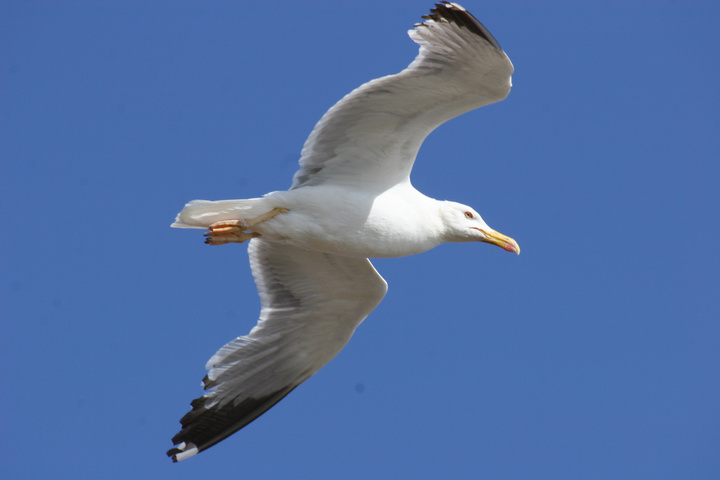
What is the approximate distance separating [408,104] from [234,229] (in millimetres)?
1896

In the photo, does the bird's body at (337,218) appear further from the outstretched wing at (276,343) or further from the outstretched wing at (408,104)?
the outstretched wing at (276,343)

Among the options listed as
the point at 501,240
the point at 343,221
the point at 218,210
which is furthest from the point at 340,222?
the point at 501,240

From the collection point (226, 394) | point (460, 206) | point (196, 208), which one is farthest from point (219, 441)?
point (460, 206)

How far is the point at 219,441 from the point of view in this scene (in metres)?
→ 9.59

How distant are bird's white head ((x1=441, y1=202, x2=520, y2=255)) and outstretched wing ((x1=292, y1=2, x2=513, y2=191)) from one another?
56 cm

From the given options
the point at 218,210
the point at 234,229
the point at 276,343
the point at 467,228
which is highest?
the point at 218,210

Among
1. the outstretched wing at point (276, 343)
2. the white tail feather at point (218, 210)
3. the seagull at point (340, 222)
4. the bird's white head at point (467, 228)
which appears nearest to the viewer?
the seagull at point (340, 222)

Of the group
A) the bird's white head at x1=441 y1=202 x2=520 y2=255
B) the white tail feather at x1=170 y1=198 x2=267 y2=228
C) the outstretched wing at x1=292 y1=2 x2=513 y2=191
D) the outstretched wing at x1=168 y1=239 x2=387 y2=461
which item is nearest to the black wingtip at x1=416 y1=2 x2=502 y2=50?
the outstretched wing at x1=292 y1=2 x2=513 y2=191

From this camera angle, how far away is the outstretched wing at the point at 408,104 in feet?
24.9

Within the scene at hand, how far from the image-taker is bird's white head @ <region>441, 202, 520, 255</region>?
8.78 metres

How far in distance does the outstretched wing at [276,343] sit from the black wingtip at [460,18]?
298 cm

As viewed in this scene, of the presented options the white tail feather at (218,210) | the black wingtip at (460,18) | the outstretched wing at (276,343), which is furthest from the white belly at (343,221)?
the black wingtip at (460,18)

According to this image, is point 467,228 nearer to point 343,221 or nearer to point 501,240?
point 501,240

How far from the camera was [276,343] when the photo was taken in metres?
9.68
